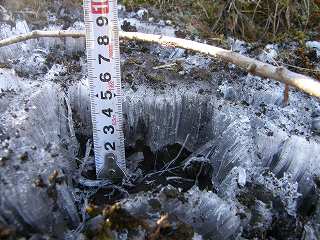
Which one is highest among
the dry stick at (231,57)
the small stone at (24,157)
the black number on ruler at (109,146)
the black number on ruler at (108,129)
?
the dry stick at (231,57)

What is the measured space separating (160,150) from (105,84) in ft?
1.86

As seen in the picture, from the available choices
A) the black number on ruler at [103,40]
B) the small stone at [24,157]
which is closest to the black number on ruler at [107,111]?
the black number on ruler at [103,40]

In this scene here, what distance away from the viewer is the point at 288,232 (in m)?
2.08

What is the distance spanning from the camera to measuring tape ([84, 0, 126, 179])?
2111 mm

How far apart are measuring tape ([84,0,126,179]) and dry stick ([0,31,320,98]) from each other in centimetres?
47

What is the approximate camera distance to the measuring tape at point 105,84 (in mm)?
2111

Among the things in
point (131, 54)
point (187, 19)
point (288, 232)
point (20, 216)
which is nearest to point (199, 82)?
point (131, 54)

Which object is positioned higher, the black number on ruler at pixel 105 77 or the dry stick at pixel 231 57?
the dry stick at pixel 231 57

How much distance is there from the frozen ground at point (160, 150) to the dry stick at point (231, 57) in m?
0.13

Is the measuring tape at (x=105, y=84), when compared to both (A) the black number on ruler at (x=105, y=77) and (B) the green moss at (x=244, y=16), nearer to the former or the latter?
(A) the black number on ruler at (x=105, y=77)

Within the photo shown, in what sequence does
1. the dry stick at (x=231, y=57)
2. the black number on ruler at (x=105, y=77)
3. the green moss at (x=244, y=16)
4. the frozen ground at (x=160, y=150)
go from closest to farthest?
1. the frozen ground at (x=160, y=150)
2. the dry stick at (x=231, y=57)
3. the black number on ruler at (x=105, y=77)
4. the green moss at (x=244, y=16)

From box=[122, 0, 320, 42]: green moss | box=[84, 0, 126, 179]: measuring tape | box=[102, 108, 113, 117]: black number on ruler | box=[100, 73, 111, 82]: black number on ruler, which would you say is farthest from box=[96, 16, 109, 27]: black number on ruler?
box=[122, 0, 320, 42]: green moss

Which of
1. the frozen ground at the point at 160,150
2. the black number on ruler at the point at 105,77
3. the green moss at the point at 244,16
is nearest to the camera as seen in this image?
the frozen ground at the point at 160,150

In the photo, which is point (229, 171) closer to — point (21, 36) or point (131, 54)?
point (131, 54)
